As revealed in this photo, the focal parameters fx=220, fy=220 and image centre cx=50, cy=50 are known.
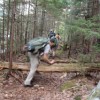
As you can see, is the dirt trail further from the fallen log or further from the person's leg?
the fallen log

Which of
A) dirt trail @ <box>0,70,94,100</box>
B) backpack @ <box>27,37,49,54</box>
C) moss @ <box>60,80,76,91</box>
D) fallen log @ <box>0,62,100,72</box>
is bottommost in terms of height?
dirt trail @ <box>0,70,94,100</box>

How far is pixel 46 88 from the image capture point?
28.2 ft

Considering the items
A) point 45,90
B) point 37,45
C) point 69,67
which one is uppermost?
point 37,45

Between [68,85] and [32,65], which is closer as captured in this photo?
[68,85]

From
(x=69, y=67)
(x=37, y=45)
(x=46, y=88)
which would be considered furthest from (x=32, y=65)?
(x=69, y=67)

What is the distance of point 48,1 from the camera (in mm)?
18016

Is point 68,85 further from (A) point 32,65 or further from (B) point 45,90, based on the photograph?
(A) point 32,65

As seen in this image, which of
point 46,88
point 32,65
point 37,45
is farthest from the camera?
point 32,65

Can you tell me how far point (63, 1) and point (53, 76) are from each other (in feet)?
30.9

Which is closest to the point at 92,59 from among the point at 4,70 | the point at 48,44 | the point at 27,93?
the point at 48,44

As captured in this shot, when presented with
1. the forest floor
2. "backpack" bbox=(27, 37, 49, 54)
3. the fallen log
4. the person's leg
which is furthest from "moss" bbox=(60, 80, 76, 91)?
"backpack" bbox=(27, 37, 49, 54)

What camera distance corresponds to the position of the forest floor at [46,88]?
765 cm

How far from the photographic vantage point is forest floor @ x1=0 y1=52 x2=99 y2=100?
25.1 ft

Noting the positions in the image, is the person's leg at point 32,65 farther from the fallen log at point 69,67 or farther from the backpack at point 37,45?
the fallen log at point 69,67
